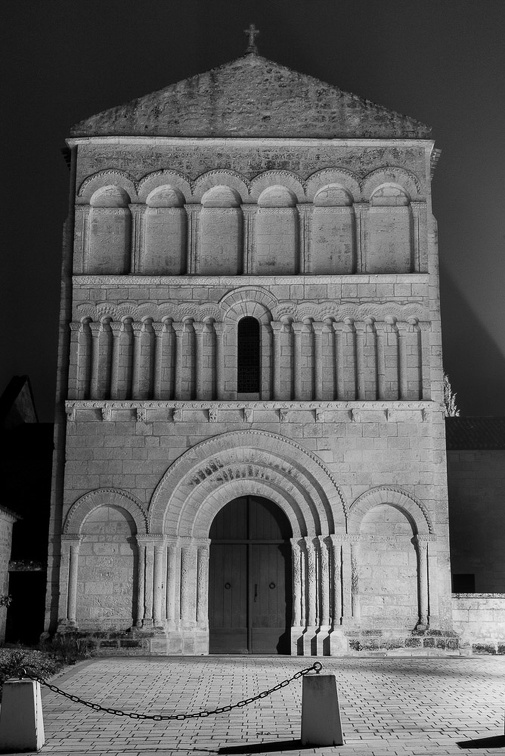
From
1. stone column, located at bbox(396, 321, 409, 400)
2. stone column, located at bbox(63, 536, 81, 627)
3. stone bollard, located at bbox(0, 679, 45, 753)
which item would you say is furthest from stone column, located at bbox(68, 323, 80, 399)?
stone bollard, located at bbox(0, 679, 45, 753)

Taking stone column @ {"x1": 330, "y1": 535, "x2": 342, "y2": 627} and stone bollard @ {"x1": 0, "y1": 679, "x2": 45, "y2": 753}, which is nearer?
stone bollard @ {"x1": 0, "y1": 679, "x2": 45, "y2": 753}

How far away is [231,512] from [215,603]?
195cm

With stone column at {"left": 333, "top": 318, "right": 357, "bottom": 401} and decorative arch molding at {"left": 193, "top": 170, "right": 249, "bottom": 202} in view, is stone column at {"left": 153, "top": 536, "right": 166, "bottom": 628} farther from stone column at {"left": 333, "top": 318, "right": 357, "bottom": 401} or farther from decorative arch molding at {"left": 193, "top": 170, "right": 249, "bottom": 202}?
decorative arch molding at {"left": 193, "top": 170, "right": 249, "bottom": 202}

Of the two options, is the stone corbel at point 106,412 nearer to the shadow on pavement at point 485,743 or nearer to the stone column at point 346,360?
the stone column at point 346,360

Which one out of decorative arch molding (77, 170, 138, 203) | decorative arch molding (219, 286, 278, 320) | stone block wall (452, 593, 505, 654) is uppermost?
decorative arch molding (77, 170, 138, 203)

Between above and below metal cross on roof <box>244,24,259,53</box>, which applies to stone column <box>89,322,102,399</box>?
below

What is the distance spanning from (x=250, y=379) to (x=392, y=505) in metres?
4.05

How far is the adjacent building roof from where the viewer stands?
21.8 metres

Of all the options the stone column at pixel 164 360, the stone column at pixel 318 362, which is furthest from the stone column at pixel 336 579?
the stone column at pixel 164 360

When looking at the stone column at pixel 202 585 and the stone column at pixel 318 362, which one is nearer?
the stone column at pixel 202 585

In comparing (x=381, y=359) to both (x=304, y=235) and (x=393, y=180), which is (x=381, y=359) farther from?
(x=393, y=180)

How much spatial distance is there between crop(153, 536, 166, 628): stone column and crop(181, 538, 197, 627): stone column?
44 centimetres

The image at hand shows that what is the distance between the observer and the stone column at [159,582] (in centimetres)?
1966

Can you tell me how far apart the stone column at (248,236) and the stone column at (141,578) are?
6.26 m
